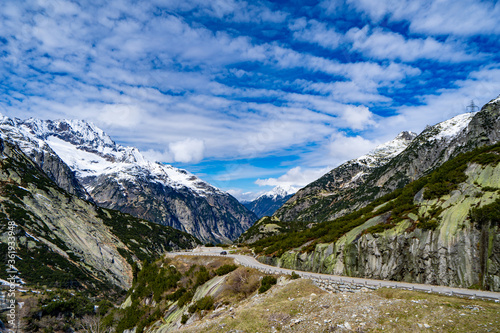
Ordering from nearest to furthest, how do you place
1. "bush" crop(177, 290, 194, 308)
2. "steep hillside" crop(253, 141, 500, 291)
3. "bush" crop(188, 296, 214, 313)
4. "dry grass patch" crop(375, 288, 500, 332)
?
"dry grass patch" crop(375, 288, 500, 332)
"steep hillside" crop(253, 141, 500, 291)
"bush" crop(188, 296, 214, 313)
"bush" crop(177, 290, 194, 308)

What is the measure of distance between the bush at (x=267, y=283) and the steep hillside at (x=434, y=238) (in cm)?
1161

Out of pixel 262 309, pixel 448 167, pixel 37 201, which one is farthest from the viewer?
pixel 37 201

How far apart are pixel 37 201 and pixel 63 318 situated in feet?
388

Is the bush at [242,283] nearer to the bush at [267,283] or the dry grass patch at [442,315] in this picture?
the bush at [267,283]

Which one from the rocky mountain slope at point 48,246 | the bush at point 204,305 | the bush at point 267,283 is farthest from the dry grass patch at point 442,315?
the rocky mountain slope at point 48,246

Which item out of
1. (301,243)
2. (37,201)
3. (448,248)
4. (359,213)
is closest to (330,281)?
(448,248)

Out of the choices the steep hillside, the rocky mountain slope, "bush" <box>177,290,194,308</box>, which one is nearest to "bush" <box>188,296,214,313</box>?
"bush" <box>177,290,194,308</box>

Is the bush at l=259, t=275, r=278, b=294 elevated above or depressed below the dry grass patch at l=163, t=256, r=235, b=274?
above

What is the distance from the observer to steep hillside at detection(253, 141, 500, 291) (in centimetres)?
2594

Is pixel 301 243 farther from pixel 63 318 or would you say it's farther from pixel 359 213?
pixel 63 318

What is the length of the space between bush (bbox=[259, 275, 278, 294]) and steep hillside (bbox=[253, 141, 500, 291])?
1161 cm

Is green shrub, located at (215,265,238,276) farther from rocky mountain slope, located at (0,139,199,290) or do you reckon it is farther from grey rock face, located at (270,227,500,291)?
rocky mountain slope, located at (0,139,199,290)

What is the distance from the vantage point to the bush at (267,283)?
3040 cm

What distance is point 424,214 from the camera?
33844mm
